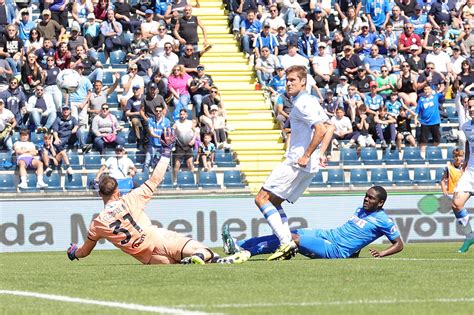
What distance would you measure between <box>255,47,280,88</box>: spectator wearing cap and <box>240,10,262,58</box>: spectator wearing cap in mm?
1144

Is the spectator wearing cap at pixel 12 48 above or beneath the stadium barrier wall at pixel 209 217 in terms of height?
above

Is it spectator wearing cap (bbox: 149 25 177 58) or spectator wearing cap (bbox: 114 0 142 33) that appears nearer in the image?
spectator wearing cap (bbox: 149 25 177 58)

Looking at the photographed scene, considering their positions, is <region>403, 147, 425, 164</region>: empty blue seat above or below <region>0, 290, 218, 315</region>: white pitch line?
below

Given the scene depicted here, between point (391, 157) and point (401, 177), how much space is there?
808mm

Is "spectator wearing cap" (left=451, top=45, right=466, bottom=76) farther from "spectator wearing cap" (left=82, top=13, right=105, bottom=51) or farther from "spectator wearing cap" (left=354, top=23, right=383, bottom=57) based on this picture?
"spectator wearing cap" (left=82, top=13, right=105, bottom=51)

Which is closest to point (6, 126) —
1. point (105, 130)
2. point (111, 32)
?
point (105, 130)

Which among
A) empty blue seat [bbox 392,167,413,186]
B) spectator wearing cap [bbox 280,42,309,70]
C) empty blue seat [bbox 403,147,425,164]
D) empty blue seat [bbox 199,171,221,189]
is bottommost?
empty blue seat [bbox 392,167,413,186]

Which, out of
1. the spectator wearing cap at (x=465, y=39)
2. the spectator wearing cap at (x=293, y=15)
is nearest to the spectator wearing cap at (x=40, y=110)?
the spectator wearing cap at (x=293, y=15)

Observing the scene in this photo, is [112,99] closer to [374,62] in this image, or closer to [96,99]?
[96,99]

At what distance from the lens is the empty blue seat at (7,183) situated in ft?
75.5

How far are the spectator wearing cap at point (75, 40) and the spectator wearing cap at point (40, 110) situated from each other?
2.13 metres

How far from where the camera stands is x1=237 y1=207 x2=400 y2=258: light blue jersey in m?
13.6

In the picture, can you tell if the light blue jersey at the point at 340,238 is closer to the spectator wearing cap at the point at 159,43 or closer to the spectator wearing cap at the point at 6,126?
the spectator wearing cap at the point at 6,126

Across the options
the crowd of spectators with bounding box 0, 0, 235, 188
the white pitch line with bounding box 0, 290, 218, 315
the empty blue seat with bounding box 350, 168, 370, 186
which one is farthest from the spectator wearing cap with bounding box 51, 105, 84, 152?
the white pitch line with bounding box 0, 290, 218, 315
